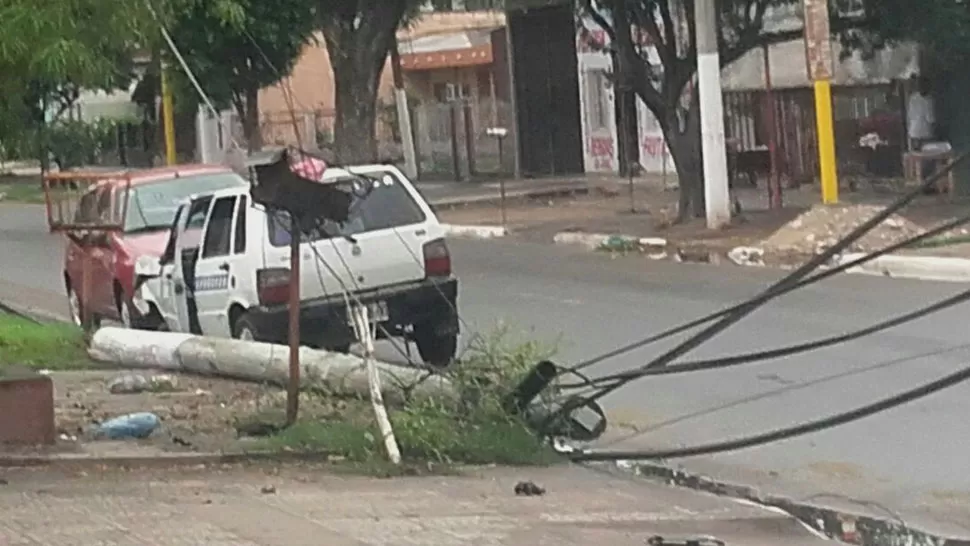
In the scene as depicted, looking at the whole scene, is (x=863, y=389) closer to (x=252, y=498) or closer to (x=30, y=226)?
(x=252, y=498)

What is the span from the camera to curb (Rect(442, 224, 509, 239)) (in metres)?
31.2

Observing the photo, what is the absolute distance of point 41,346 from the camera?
1786 cm

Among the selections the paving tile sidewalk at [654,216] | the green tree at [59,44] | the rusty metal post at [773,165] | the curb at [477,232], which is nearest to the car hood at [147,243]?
the green tree at [59,44]

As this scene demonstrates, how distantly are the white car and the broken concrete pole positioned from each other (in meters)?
0.49

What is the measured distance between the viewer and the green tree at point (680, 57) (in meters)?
28.8

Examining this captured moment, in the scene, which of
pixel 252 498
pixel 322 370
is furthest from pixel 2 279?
pixel 252 498

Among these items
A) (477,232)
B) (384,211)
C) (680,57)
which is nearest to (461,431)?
(384,211)

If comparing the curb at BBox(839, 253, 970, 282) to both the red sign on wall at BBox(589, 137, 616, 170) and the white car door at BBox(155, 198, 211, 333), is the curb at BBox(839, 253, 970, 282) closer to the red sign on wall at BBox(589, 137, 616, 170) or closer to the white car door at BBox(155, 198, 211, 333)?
the white car door at BBox(155, 198, 211, 333)

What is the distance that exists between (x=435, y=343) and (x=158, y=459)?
5.05 meters

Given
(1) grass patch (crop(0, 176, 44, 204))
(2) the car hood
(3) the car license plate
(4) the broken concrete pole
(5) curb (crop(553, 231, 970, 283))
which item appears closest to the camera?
(4) the broken concrete pole

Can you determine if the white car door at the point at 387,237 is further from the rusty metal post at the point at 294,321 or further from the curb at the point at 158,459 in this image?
the curb at the point at 158,459

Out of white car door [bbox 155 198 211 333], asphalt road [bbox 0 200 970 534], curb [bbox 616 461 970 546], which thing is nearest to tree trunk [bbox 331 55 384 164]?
asphalt road [bbox 0 200 970 534]

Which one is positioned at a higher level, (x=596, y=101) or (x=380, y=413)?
(x=596, y=101)

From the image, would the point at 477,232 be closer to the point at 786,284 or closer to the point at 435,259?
the point at 435,259
